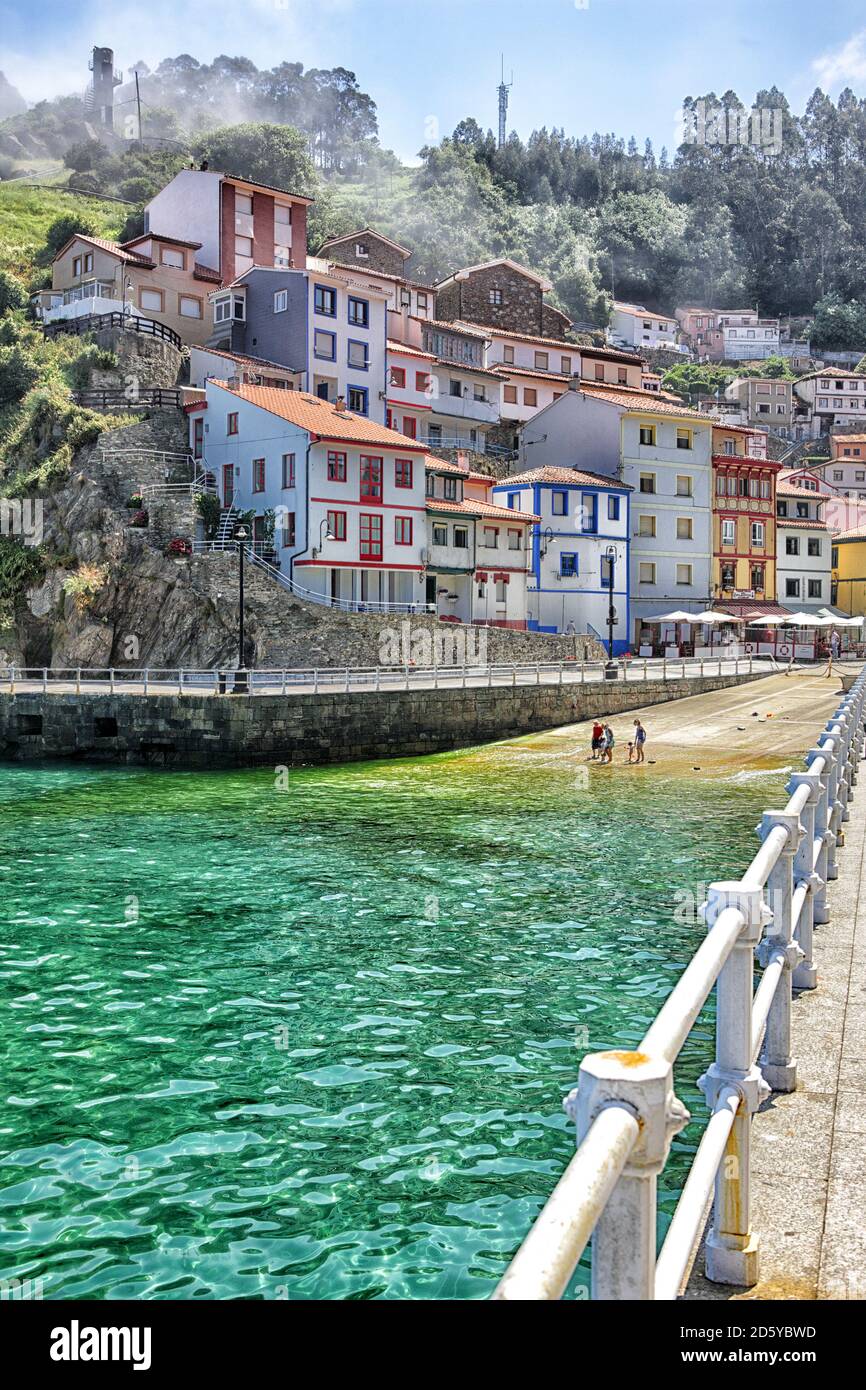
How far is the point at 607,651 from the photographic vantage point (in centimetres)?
6178

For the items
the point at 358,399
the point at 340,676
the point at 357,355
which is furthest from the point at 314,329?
the point at 340,676

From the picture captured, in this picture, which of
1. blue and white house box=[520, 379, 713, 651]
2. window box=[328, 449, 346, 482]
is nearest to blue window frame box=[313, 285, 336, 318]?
window box=[328, 449, 346, 482]

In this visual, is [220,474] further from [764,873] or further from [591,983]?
[764,873]

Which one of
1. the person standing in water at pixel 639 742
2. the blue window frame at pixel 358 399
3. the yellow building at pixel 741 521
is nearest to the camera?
the person standing in water at pixel 639 742

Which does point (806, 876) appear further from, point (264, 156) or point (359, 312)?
point (264, 156)

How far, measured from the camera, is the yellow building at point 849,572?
266 feet

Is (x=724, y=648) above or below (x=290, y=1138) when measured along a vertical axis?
above

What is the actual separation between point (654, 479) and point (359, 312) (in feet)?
64.8

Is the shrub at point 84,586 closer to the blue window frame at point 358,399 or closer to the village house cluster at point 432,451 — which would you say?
the village house cluster at point 432,451

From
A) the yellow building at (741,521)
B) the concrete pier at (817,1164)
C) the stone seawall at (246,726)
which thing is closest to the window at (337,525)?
the stone seawall at (246,726)

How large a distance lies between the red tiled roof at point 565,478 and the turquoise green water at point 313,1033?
129ft

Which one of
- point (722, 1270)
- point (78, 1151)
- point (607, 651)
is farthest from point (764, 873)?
point (607, 651)

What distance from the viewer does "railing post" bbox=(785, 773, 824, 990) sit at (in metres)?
7.30
